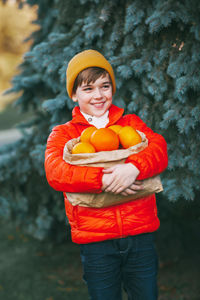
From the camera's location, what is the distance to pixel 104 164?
1.62 metres

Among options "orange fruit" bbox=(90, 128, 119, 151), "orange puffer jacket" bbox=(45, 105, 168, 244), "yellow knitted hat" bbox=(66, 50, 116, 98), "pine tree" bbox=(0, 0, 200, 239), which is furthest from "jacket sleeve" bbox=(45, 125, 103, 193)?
"pine tree" bbox=(0, 0, 200, 239)

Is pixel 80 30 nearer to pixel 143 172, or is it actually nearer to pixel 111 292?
pixel 143 172

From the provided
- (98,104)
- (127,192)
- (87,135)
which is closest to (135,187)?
(127,192)

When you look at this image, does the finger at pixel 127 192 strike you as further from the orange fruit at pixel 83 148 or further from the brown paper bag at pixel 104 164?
the orange fruit at pixel 83 148

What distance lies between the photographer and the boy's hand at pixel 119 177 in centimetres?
161

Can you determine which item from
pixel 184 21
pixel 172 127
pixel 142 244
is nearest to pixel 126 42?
pixel 184 21

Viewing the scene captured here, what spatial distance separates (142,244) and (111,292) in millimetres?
345

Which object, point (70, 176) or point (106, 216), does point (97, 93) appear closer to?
point (70, 176)

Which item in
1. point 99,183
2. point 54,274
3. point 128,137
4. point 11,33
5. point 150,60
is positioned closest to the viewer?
point 99,183

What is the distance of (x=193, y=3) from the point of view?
2.31 m

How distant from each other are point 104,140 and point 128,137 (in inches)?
6.0

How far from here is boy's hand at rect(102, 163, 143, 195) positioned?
1.61 metres

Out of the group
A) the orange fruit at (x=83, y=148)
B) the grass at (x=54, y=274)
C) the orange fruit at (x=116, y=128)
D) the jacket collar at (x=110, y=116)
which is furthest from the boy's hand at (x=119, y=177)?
the grass at (x=54, y=274)

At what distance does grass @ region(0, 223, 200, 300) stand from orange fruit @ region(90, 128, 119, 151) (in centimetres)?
234
